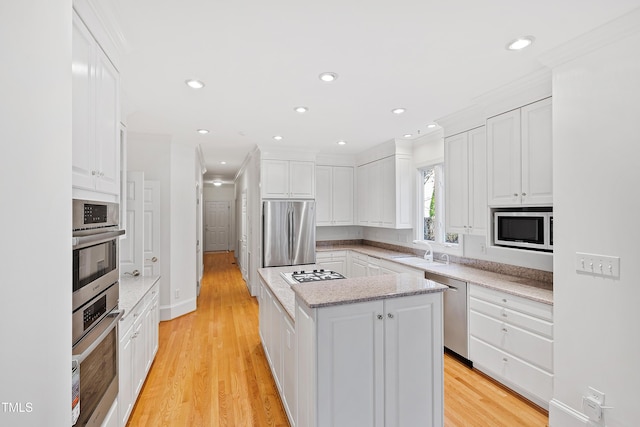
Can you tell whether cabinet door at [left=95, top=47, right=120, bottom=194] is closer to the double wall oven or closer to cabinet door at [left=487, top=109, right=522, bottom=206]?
the double wall oven

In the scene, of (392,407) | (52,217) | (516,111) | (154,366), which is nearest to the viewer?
(52,217)

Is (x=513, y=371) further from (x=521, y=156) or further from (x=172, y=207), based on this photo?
(x=172, y=207)

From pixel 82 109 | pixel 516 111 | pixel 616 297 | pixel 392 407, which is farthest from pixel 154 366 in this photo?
pixel 516 111

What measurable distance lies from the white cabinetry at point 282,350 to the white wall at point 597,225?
1.85 meters

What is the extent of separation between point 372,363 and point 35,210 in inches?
Answer: 65.3

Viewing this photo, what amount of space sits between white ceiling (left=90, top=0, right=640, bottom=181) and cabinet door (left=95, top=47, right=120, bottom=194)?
0.76 feet

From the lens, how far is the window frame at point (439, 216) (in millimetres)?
3939

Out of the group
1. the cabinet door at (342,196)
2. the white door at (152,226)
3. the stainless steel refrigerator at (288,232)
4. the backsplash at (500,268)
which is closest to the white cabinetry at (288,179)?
the stainless steel refrigerator at (288,232)

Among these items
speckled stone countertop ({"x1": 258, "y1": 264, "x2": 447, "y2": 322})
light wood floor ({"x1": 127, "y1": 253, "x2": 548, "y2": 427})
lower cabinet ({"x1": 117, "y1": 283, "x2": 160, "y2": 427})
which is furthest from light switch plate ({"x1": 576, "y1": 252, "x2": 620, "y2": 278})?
lower cabinet ({"x1": 117, "y1": 283, "x2": 160, "y2": 427})

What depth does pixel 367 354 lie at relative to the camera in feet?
5.60

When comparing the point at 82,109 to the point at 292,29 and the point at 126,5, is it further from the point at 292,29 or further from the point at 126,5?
the point at 292,29

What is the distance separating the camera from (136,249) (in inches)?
133

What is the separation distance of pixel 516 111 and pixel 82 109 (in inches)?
124

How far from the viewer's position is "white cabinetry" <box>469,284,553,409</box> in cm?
228
